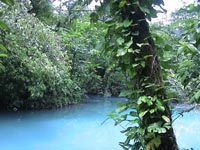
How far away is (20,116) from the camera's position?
7.26 metres

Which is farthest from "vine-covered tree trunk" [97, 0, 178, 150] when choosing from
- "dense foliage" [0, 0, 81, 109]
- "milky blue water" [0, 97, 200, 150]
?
"dense foliage" [0, 0, 81, 109]

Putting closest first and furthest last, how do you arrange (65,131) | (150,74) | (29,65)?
(150,74) → (65,131) → (29,65)

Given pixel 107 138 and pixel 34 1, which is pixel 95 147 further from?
pixel 34 1

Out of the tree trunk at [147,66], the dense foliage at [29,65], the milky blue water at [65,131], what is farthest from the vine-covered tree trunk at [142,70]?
the dense foliage at [29,65]

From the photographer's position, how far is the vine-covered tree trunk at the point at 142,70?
4.51 feet

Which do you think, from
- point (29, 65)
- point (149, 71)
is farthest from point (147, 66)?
point (29, 65)

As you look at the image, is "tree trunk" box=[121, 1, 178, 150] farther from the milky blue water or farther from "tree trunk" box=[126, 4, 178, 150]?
the milky blue water

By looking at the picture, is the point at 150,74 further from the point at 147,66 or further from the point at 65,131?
the point at 65,131

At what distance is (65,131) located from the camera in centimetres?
568

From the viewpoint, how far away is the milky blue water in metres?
4.51

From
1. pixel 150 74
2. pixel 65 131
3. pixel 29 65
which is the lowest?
pixel 65 131

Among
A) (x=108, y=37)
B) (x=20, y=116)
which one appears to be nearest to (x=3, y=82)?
(x=20, y=116)

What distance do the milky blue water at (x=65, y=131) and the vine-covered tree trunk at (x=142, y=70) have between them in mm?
2983

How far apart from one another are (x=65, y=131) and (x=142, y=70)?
4430 mm
